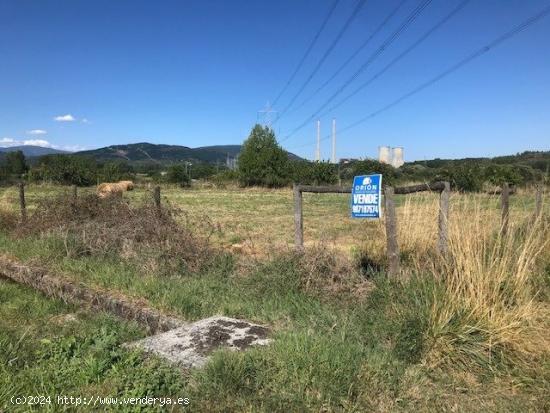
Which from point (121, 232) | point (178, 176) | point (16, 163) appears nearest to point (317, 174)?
point (178, 176)

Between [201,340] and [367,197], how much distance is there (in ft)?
8.45

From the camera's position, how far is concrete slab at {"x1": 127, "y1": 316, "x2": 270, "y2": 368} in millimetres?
3791

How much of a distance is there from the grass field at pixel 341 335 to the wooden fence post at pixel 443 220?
287 millimetres

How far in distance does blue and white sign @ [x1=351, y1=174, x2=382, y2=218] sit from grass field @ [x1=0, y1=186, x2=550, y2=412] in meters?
0.69

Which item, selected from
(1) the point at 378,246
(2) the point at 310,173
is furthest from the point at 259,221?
(2) the point at 310,173

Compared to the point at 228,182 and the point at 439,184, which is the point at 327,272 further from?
the point at 228,182

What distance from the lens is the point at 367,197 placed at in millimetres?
5605

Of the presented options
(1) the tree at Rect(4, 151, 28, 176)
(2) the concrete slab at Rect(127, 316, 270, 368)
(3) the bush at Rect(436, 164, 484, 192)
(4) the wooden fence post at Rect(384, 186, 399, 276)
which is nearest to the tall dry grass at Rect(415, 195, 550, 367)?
(4) the wooden fence post at Rect(384, 186, 399, 276)

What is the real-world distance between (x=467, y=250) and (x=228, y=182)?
2006 inches

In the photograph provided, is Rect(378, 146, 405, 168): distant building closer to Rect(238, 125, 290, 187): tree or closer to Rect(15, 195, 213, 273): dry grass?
Rect(238, 125, 290, 187): tree

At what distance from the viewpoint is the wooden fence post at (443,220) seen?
5.55m

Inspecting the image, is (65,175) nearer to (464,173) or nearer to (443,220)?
(464,173)

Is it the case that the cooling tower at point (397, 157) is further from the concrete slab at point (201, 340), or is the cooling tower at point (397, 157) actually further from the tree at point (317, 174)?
the concrete slab at point (201, 340)

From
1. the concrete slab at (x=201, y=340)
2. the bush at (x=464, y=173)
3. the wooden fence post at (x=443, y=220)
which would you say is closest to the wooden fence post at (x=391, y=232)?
the wooden fence post at (x=443, y=220)
